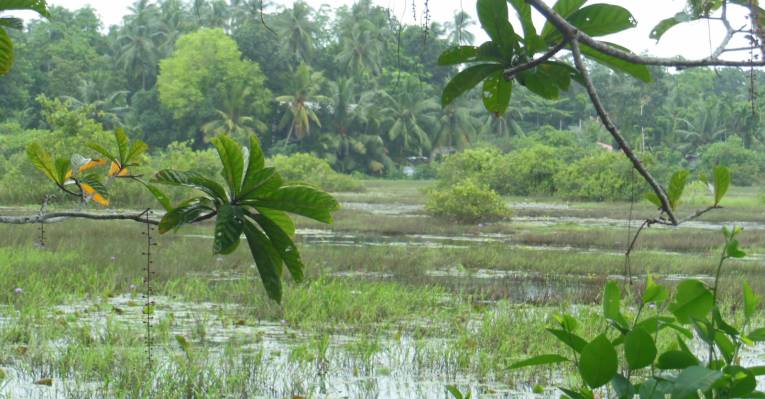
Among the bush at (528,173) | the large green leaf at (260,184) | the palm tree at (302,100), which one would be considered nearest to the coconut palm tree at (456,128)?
Result: the palm tree at (302,100)

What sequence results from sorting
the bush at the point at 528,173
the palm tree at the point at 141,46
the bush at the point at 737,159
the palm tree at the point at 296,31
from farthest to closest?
1. the palm tree at the point at 141,46
2. the palm tree at the point at 296,31
3. the bush at the point at 737,159
4. the bush at the point at 528,173

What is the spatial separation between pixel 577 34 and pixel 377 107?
121 feet

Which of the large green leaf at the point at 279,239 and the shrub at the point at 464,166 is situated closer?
the large green leaf at the point at 279,239

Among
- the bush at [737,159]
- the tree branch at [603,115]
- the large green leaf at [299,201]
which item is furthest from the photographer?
the bush at [737,159]

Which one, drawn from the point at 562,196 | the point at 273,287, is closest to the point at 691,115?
the point at 562,196

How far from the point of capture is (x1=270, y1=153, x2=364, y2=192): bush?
87.6ft

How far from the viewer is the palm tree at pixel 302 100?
35.2 meters

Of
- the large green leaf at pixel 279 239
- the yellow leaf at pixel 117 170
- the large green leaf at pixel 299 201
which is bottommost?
the large green leaf at pixel 279 239

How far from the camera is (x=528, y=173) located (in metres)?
26.0

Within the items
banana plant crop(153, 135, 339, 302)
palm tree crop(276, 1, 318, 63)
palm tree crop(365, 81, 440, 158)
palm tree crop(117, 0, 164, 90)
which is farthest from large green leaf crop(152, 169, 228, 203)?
palm tree crop(117, 0, 164, 90)

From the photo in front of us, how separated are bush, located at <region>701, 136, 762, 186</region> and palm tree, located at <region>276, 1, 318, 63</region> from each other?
16621 mm

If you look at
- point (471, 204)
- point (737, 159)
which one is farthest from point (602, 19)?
point (737, 159)

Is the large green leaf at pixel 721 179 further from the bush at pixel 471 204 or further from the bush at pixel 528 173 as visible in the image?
the bush at pixel 528 173

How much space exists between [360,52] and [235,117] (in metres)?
7.04
